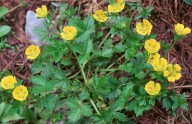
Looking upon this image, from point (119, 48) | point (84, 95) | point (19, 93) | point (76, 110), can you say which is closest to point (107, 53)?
point (119, 48)

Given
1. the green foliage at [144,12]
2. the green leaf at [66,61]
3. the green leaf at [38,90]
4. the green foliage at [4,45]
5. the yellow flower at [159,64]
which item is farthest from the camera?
the green foliage at [4,45]

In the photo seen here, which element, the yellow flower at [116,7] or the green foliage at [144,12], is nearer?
the yellow flower at [116,7]

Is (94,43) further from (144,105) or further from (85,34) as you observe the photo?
(144,105)

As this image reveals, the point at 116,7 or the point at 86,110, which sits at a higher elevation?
the point at 116,7

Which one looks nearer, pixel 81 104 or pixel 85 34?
pixel 81 104

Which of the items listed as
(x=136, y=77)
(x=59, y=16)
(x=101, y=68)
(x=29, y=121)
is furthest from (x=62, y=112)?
(x=59, y=16)

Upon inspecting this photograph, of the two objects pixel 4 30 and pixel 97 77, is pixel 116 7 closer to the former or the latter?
pixel 97 77

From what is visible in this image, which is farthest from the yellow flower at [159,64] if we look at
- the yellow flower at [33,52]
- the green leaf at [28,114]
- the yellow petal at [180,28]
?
the green leaf at [28,114]

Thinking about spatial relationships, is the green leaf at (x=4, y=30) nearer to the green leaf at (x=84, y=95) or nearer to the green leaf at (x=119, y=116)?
the green leaf at (x=84, y=95)
